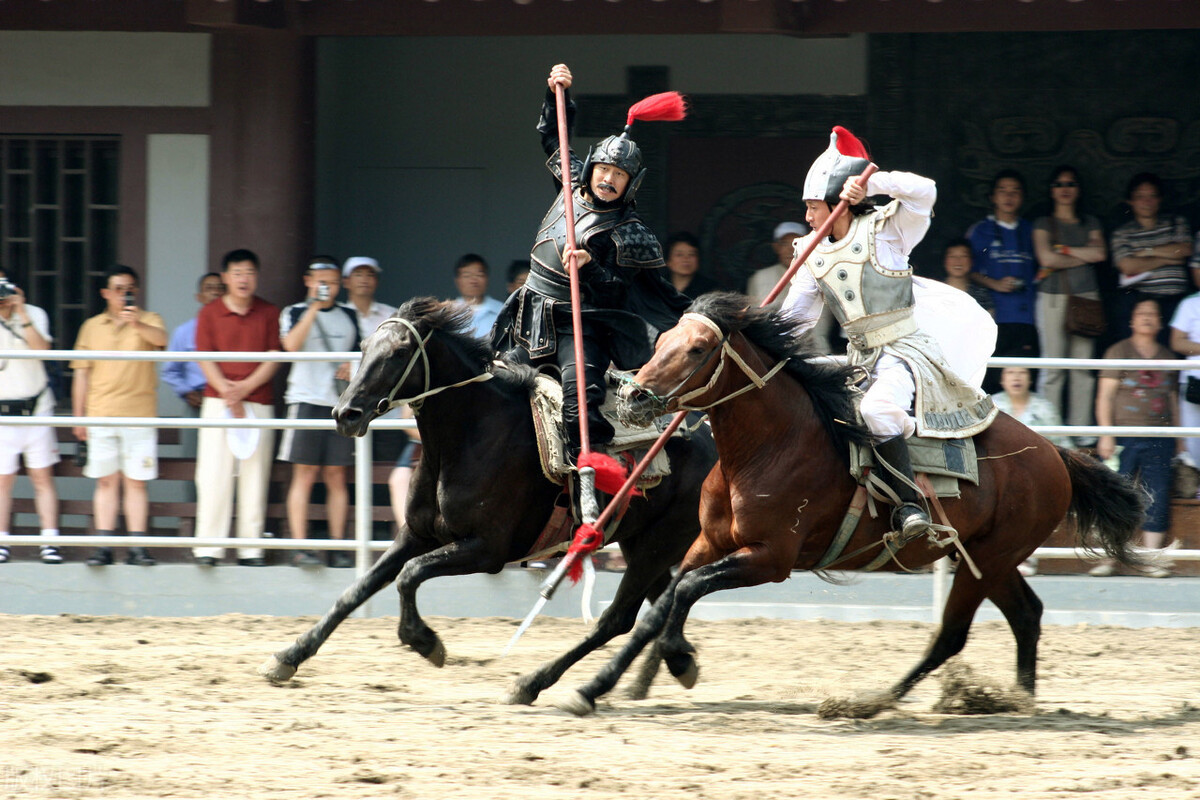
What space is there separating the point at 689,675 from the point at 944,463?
4.11 ft

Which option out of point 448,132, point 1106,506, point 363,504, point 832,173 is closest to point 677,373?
point 832,173

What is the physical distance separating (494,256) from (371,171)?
1.05m

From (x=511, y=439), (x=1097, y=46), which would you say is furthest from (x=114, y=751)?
(x=1097, y=46)

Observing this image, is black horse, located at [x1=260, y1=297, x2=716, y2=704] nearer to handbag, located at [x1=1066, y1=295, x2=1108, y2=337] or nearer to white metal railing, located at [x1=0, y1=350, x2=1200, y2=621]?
white metal railing, located at [x1=0, y1=350, x2=1200, y2=621]

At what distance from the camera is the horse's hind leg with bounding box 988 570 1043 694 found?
19.5 ft

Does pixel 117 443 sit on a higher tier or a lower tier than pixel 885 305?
lower

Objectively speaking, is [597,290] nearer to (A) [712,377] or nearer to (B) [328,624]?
(A) [712,377]

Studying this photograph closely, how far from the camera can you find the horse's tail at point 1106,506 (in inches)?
239

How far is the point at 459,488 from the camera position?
19.4ft

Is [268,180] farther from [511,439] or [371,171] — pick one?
[511,439]

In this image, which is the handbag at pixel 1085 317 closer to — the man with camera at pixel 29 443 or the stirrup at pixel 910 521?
the stirrup at pixel 910 521

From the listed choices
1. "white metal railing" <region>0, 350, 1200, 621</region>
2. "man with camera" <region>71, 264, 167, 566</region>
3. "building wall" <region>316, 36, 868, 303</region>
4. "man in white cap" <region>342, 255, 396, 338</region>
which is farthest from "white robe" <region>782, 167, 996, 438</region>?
"building wall" <region>316, 36, 868, 303</region>

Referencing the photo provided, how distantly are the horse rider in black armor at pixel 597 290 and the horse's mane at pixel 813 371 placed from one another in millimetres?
826

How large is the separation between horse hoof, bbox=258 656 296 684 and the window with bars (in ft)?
14.5
